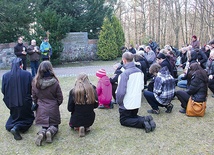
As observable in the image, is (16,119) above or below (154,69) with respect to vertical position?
below

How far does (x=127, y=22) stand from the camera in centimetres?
3522

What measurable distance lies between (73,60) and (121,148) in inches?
518

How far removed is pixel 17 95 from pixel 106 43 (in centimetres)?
1270

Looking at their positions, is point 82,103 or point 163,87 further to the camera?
point 163,87

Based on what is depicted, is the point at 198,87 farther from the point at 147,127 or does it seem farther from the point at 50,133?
the point at 50,133

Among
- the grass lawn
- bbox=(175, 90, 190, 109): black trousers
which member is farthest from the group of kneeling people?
bbox=(175, 90, 190, 109): black trousers

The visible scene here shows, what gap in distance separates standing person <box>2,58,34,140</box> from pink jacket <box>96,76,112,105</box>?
6.12ft

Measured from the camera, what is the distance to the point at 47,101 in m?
4.38

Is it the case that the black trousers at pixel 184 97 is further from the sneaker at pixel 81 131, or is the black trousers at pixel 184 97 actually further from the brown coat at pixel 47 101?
the brown coat at pixel 47 101

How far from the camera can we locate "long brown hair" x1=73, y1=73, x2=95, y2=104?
167 inches

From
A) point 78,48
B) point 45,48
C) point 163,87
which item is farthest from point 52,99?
point 78,48

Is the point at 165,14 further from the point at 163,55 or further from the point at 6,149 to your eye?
the point at 6,149

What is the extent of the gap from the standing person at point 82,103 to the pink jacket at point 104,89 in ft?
4.51

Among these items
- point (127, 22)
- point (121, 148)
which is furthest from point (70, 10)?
point (127, 22)
